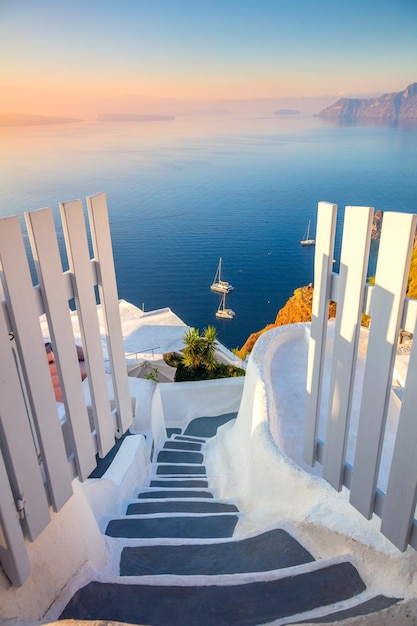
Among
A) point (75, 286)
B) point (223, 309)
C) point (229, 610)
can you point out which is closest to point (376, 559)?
point (229, 610)

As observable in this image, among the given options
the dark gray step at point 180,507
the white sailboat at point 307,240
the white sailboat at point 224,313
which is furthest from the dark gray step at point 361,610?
the white sailboat at point 307,240

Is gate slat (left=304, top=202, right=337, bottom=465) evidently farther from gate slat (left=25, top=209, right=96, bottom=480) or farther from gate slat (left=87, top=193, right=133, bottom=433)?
gate slat (left=25, top=209, right=96, bottom=480)

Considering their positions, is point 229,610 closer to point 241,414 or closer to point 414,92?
point 241,414

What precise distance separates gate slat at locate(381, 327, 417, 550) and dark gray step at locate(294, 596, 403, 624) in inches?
15.9

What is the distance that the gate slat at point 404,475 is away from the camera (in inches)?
107

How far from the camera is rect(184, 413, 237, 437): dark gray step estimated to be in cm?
1232

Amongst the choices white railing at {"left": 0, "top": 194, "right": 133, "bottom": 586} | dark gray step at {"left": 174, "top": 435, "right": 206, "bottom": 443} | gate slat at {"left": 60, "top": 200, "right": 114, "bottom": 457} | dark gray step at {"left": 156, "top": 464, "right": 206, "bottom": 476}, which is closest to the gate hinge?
white railing at {"left": 0, "top": 194, "right": 133, "bottom": 586}

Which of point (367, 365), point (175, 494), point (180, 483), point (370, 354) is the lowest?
point (180, 483)

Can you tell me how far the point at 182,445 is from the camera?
34.8 ft

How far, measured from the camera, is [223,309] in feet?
185

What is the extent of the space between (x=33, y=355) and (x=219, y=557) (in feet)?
9.13

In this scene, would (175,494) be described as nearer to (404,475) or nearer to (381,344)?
(404,475)

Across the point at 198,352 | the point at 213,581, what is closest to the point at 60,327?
Result: the point at 213,581

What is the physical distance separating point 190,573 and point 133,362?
11122 millimetres
